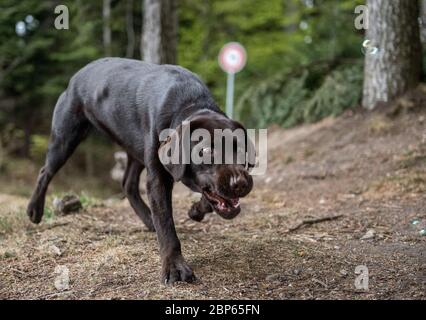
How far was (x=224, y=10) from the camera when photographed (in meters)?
17.7

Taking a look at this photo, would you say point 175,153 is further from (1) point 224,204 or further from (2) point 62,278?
(2) point 62,278

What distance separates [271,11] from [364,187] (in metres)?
13.0

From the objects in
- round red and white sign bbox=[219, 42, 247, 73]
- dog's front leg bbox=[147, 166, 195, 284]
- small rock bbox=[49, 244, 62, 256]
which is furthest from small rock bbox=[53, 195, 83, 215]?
round red and white sign bbox=[219, 42, 247, 73]

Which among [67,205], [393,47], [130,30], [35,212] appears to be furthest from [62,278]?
[130,30]

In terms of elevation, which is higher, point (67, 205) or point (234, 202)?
point (234, 202)

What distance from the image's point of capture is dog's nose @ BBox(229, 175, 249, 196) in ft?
11.2

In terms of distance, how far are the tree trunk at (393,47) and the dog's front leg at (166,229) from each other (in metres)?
4.66

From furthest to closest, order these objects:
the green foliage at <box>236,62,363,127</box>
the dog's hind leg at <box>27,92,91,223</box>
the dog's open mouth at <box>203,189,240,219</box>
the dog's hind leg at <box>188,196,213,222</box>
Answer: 1. the green foliage at <box>236,62,363,127</box>
2. the dog's hind leg at <box>27,92,91,223</box>
3. the dog's hind leg at <box>188,196,213,222</box>
4. the dog's open mouth at <box>203,189,240,219</box>

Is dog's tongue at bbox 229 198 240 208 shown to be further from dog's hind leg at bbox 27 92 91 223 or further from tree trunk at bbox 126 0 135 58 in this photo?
tree trunk at bbox 126 0 135 58

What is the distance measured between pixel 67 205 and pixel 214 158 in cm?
302

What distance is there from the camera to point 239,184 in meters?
3.42

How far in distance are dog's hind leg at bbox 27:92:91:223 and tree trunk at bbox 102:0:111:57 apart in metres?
10.3
